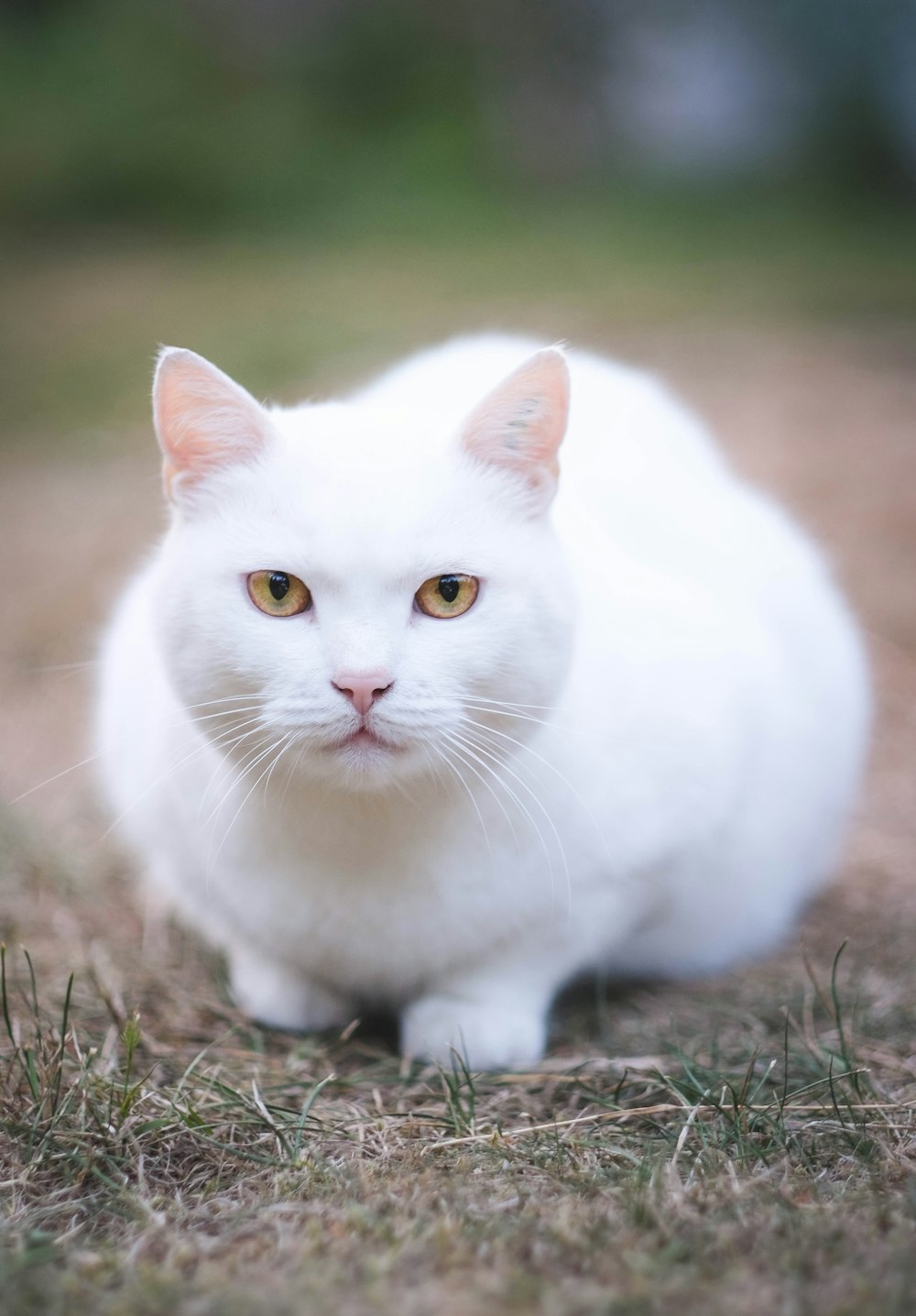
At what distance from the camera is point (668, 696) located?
201 centimetres

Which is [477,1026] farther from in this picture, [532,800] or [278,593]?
[278,593]

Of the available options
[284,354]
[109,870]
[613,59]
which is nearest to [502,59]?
[613,59]

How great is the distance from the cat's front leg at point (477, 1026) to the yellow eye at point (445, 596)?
67cm

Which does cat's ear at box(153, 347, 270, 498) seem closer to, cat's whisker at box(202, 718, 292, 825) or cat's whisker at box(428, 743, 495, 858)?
cat's whisker at box(202, 718, 292, 825)

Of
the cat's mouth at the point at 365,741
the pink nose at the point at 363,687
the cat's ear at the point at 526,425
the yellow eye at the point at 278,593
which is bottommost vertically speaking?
the cat's mouth at the point at 365,741

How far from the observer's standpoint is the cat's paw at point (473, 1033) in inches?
75.0

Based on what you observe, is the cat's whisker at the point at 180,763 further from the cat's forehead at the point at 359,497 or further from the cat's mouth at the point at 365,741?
the cat's forehead at the point at 359,497

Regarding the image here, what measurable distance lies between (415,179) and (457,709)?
736 centimetres

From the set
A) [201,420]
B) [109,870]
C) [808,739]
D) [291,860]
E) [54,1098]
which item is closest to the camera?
[54,1098]

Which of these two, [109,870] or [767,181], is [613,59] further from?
[109,870]

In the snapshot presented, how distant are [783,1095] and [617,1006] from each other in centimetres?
57

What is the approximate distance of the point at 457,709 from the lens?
1.58 meters

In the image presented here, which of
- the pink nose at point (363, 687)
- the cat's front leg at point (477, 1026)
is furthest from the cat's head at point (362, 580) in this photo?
the cat's front leg at point (477, 1026)

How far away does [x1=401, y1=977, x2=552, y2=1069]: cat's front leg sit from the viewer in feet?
6.26
